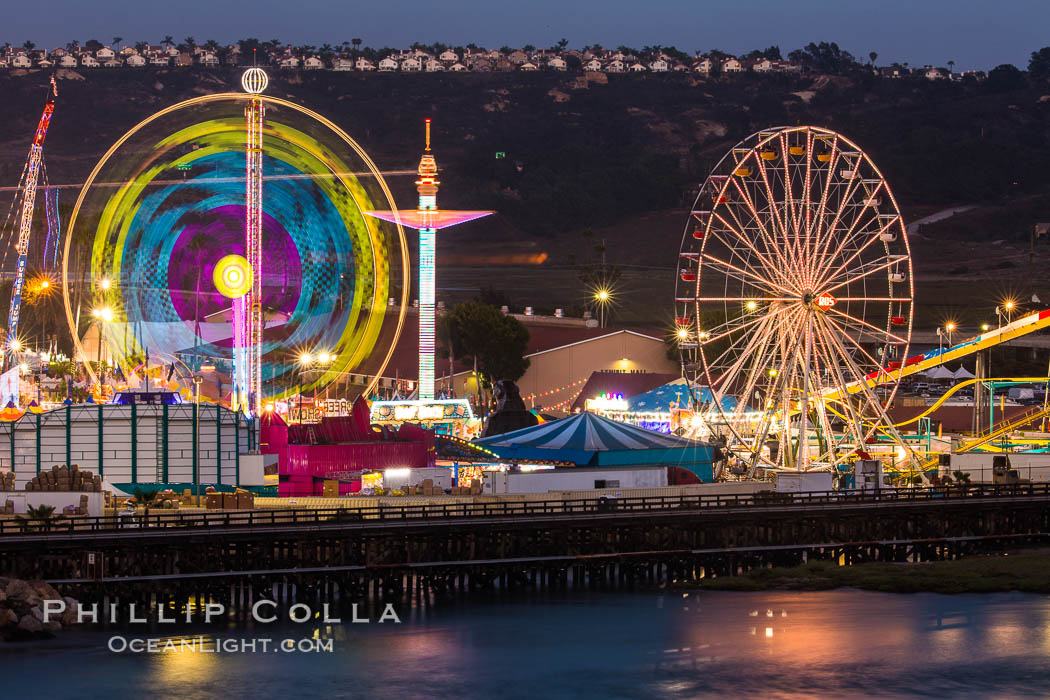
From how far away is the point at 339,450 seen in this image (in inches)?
3383

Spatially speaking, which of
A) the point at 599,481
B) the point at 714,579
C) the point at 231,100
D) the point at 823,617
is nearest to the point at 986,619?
the point at 823,617

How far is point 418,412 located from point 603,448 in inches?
1176

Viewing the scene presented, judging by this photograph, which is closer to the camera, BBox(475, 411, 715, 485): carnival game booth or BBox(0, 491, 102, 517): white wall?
BBox(0, 491, 102, 517): white wall

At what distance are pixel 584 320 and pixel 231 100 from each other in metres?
64.2

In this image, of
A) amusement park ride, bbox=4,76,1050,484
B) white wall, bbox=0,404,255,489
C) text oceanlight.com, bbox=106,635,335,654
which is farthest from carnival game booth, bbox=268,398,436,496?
text oceanlight.com, bbox=106,635,335,654

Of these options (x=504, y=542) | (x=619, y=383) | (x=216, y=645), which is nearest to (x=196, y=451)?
(x=504, y=542)

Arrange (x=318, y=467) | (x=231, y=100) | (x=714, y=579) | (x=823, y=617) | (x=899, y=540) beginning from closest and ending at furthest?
(x=823, y=617), (x=714, y=579), (x=899, y=540), (x=318, y=467), (x=231, y=100)

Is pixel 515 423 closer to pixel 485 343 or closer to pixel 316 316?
pixel 485 343

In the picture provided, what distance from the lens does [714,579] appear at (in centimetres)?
7100

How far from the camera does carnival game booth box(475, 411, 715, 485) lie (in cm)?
8225

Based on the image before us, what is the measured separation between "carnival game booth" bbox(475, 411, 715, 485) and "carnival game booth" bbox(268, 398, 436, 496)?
431cm

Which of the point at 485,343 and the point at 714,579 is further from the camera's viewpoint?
the point at 485,343

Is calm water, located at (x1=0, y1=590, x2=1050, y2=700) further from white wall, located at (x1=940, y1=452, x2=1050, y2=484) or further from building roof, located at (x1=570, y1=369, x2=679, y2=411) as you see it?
building roof, located at (x1=570, y1=369, x2=679, y2=411)

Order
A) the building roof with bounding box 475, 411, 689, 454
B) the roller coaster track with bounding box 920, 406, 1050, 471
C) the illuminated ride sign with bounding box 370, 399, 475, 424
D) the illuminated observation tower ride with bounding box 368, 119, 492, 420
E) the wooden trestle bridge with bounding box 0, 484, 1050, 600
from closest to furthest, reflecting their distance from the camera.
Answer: the wooden trestle bridge with bounding box 0, 484, 1050, 600
the building roof with bounding box 475, 411, 689, 454
the roller coaster track with bounding box 920, 406, 1050, 471
the illuminated ride sign with bounding box 370, 399, 475, 424
the illuminated observation tower ride with bounding box 368, 119, 492, 420
